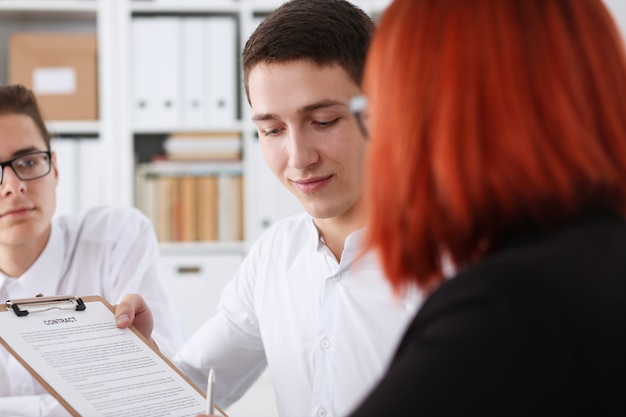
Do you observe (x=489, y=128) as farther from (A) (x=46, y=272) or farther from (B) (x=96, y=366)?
(A) (x=46, y=272)

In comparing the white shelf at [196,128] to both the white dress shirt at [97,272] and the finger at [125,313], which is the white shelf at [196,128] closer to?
the white dress shirt at [97,272]

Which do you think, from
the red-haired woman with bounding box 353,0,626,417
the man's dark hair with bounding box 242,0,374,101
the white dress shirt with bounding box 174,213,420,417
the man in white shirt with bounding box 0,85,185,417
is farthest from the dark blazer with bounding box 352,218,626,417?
the man in white shirt with bounding box 0,85,185,417

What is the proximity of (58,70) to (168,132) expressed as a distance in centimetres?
45

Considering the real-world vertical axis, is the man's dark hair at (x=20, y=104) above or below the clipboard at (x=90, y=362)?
above

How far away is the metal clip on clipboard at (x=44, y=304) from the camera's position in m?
1.19

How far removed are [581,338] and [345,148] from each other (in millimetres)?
722

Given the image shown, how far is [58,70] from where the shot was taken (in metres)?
2.82

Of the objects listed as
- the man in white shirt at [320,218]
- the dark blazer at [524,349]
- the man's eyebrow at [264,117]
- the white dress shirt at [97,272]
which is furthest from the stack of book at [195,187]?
the dark blazer at [524,349]

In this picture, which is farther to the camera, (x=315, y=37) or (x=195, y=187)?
(x=195, y=187)

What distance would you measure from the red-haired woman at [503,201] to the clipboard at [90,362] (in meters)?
0.54

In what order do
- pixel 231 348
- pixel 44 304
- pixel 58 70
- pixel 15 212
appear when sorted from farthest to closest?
pixel 58 70 → pixel 15 212 → pixel 231 348 → pixel 44 304

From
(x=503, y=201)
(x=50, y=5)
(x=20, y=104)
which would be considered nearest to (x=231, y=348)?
(x=20, y=104)

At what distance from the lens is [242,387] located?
154cm

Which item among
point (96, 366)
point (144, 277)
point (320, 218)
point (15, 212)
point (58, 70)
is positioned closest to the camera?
point (96, 366)
